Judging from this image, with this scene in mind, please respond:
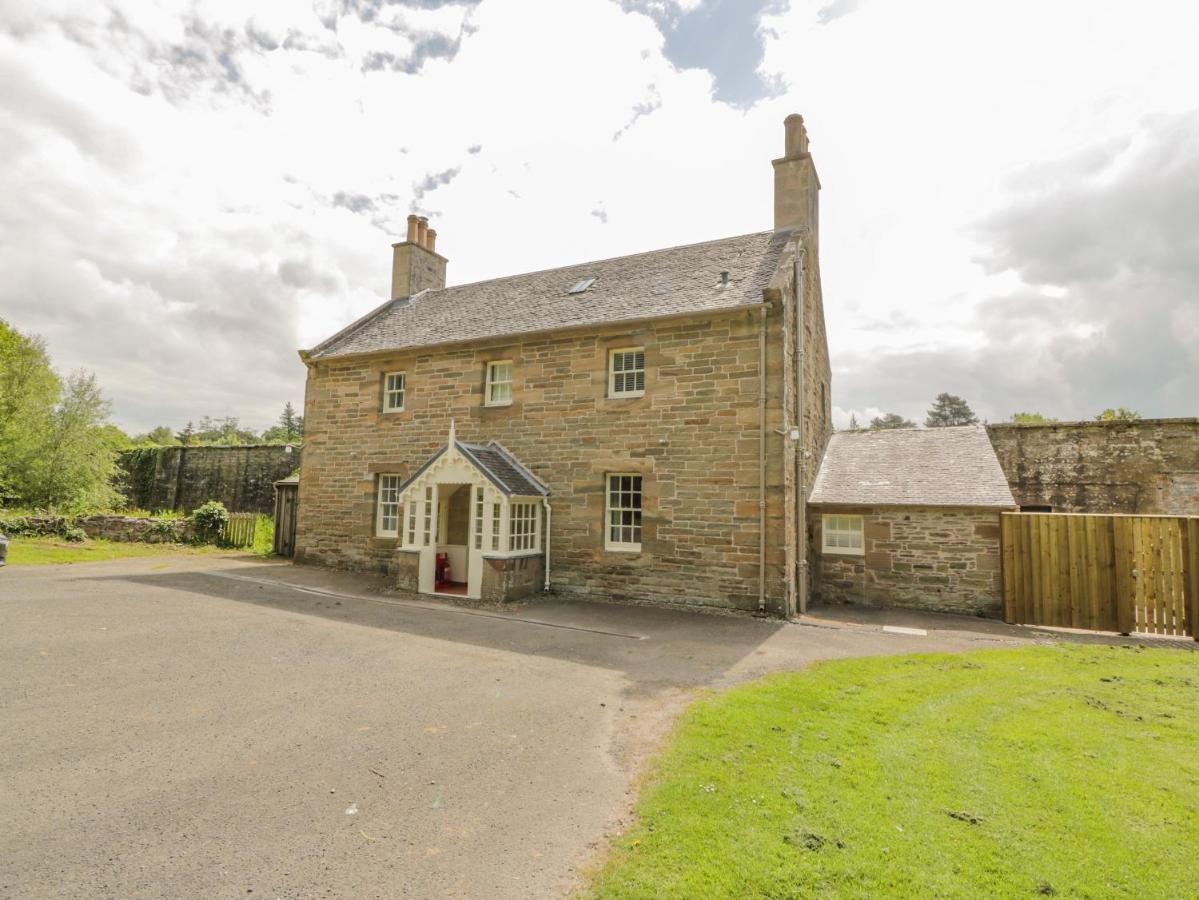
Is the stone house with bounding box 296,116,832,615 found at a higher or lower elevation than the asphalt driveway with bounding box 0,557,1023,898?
higher

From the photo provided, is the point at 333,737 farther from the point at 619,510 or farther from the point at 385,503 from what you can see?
the point at 385,503

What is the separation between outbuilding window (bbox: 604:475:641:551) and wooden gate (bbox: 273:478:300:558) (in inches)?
498

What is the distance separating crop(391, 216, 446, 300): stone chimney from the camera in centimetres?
2214

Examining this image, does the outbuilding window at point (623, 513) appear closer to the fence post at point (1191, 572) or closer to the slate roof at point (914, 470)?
the slate roof at point (914, 470)

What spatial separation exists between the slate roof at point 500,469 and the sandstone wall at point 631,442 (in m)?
0.28

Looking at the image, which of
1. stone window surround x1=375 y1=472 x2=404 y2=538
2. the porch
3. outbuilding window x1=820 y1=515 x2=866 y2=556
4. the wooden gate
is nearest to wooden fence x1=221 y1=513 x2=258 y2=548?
the wooden gate

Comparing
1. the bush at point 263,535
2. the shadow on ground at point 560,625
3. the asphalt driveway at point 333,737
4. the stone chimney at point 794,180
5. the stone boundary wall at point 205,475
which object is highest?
the stone chimney at point 794,180

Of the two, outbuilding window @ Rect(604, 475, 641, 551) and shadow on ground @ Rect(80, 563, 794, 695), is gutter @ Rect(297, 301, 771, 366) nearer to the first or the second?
outbuilding window @ Rect(604, 475, 641, 551)

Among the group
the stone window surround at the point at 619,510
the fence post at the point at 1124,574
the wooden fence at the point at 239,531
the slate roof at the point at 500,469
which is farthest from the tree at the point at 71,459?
the fence post at the point at 1124,574

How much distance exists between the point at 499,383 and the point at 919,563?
11.2 metres

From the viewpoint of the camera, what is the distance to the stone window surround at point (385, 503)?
1691 cm

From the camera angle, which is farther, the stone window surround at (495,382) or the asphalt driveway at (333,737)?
the stone window surround at (495,382)

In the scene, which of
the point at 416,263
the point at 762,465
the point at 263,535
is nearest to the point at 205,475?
the point at 263,535

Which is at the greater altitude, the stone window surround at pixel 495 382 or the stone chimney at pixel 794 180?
the stone chimney at pixel 794 180
